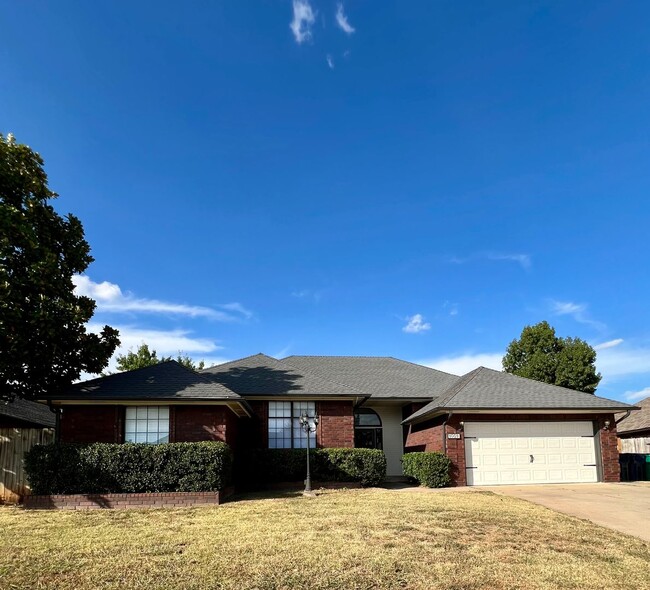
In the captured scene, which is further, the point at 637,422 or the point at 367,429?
the point at 637,422

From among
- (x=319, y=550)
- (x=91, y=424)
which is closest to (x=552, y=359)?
(x=91, y=424)

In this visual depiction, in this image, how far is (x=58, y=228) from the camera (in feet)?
48.2

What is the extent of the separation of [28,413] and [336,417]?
35.7 ft

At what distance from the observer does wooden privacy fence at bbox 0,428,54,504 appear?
14.3m

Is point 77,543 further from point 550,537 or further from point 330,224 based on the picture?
point 330,224

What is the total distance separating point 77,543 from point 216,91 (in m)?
11.8

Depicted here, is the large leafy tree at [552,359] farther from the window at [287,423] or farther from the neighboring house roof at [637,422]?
the window at [287,423]

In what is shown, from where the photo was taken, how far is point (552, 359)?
36156 mm

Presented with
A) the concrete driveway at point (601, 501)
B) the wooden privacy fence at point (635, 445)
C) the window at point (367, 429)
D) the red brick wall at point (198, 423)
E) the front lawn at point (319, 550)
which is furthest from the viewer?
the wooden privacy fence at point (635, 445)

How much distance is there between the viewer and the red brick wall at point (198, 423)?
1466cm

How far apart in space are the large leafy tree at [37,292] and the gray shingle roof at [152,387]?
65 centimetres

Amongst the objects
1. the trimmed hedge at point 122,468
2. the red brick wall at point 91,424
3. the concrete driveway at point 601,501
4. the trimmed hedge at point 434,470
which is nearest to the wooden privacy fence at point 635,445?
the concrete driveway at point 601,501

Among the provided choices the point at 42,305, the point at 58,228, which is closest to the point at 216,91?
the point at 58,228

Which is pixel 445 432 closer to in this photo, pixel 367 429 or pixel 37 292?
pixel 367 429
